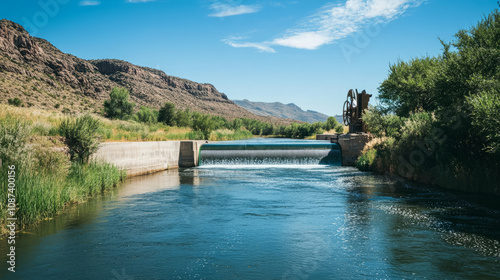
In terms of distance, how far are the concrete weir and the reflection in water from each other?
3.79 meters

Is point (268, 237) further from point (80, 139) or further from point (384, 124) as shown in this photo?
point (384, 124)

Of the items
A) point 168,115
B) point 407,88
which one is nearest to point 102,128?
point 407,88

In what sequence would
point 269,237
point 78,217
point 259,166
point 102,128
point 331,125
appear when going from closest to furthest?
point 269,237 < point 78,217 < point 102,128 < point 259,166 < point 331,125

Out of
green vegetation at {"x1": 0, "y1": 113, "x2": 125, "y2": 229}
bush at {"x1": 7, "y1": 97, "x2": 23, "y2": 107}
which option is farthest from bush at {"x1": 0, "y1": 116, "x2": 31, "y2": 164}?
bush at {"x1": 7, "y1": 97, "x2": 23, "y2": 107}

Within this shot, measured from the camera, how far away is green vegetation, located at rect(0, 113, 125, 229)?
874 cm

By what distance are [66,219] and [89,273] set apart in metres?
4.14

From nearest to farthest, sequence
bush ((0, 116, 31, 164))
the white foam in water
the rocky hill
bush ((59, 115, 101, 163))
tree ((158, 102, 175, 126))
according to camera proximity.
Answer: bush ((0, 116, 31, 164)) → bush ((59, 115, 101, 163)) → the white foam in water → tree ((158, 102, 175, 126)) → the rocky hill

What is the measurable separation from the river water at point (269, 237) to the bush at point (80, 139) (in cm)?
224

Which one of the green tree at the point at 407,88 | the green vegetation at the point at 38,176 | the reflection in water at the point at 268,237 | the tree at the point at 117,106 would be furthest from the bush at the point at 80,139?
the tree at the point at 117,106

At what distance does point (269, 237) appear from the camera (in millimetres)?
8305

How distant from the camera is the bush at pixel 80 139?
14219 millimetres

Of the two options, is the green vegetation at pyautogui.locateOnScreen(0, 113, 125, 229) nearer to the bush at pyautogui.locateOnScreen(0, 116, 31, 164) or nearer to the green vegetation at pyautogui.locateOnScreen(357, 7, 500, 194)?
the bush at pyautogui.locateOnScreen(0, 116, 31, 164)

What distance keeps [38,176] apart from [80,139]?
5.11 meters

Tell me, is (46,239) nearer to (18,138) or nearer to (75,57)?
(18,138)
